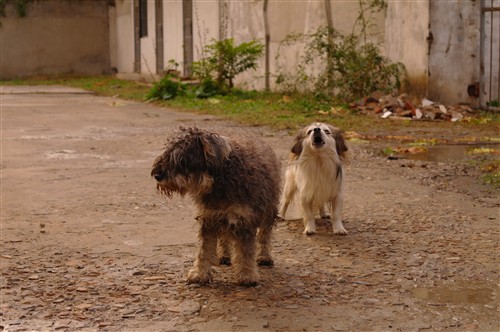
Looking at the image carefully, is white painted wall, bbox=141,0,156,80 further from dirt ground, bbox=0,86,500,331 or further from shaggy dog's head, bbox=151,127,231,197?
shaggy dog's head, bbox=151,127,231,197

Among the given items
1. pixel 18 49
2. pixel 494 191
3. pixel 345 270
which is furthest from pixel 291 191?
pixel 18 49

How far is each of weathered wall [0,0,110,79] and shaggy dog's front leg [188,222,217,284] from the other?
25880 millimetres

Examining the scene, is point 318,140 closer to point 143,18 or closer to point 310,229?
point 310,229

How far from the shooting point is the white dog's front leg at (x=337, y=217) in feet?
19.2

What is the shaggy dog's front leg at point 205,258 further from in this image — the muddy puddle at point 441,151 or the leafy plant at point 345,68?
the leafy plant at point 345,68

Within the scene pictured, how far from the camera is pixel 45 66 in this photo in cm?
2948

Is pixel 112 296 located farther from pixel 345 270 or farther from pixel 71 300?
pixel 345 270

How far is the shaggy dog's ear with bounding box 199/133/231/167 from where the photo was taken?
4422mm

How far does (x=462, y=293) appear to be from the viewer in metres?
4.46

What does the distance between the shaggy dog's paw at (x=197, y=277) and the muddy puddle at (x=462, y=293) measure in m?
1.12

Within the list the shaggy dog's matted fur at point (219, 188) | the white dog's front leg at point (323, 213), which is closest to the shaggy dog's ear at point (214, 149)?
the shaggy dog's matted fur at point (219, 188)

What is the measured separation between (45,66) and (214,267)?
84.5ft

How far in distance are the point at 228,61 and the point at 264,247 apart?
41.7 ft

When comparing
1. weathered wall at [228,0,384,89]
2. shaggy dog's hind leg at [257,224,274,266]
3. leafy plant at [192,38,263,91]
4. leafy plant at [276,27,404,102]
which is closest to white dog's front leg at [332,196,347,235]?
shaggy dog's hind leg at [257,224,274,266]
